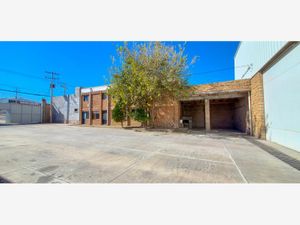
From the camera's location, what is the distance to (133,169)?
346 centimetres

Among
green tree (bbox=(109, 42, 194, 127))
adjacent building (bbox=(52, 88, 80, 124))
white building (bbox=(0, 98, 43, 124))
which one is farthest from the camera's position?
white building (bbox=(0, 98, 43, 124))

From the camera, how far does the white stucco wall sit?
5254 mm

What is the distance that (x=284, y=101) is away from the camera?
6.01m

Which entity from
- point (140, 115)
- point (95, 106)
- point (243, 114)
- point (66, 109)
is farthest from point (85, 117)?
point (243, 114)

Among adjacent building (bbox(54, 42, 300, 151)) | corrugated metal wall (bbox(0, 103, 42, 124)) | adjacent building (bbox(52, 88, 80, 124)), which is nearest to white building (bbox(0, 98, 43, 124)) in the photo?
corrugated metal wall (bbox(0, 103, 42, 124))

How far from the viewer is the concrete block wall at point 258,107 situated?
820cm

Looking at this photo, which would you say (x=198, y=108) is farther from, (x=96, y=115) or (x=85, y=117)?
(x=85, y=117)

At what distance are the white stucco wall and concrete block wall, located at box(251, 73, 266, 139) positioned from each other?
18.3 inches

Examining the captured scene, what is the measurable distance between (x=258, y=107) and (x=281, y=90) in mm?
2804

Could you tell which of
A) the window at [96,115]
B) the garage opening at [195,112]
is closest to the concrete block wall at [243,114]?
the garage opening at [195,112]

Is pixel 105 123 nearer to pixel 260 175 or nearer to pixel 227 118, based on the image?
pixel 227 118

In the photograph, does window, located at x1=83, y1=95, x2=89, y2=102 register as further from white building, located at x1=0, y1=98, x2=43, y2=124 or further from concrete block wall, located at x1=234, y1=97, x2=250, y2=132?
concrete block wall, located at x1=234, y1=97, x2=250, y2=132

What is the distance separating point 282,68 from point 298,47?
129cm

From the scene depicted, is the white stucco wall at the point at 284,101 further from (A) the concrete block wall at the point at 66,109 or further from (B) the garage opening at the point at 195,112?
(A) the concrete block wall at the point at 66,109
